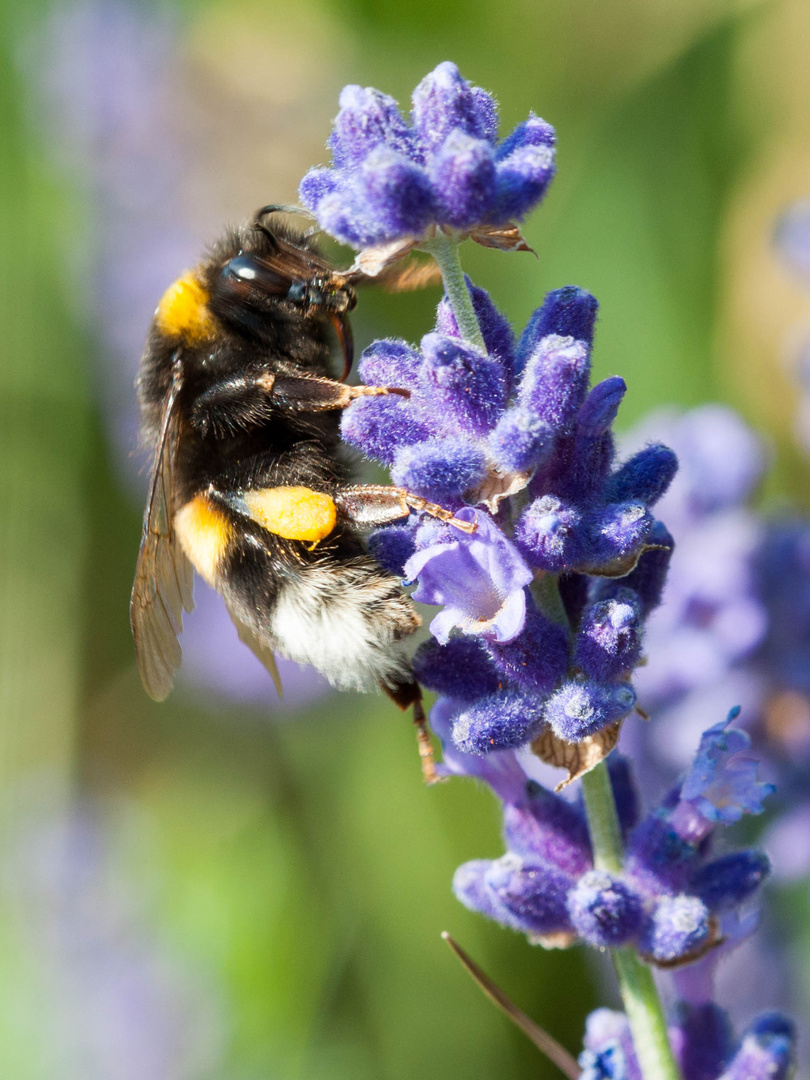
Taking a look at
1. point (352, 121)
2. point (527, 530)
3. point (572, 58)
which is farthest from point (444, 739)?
point (572, 58)

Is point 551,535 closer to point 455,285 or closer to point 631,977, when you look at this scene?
point 455,285

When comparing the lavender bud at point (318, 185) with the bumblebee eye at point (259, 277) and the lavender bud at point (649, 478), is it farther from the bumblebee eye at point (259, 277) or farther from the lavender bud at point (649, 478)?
the lavender bud at point (649, 478)

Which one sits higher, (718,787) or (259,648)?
(259,648)

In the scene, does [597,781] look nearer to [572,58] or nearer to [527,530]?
[527,530]

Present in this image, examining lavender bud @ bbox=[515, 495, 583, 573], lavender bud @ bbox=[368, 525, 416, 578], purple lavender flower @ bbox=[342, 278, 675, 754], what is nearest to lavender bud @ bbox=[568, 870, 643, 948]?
purple lavender flower @ bbox=[342, 278, 675, 754]

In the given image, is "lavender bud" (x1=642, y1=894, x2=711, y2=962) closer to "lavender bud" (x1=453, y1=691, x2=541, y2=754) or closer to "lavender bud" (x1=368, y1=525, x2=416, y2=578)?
"lavender bud" (x1=453, y1=691, x2=541, y2=754)

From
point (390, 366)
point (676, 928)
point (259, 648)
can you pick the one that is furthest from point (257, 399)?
point (676, 928)
